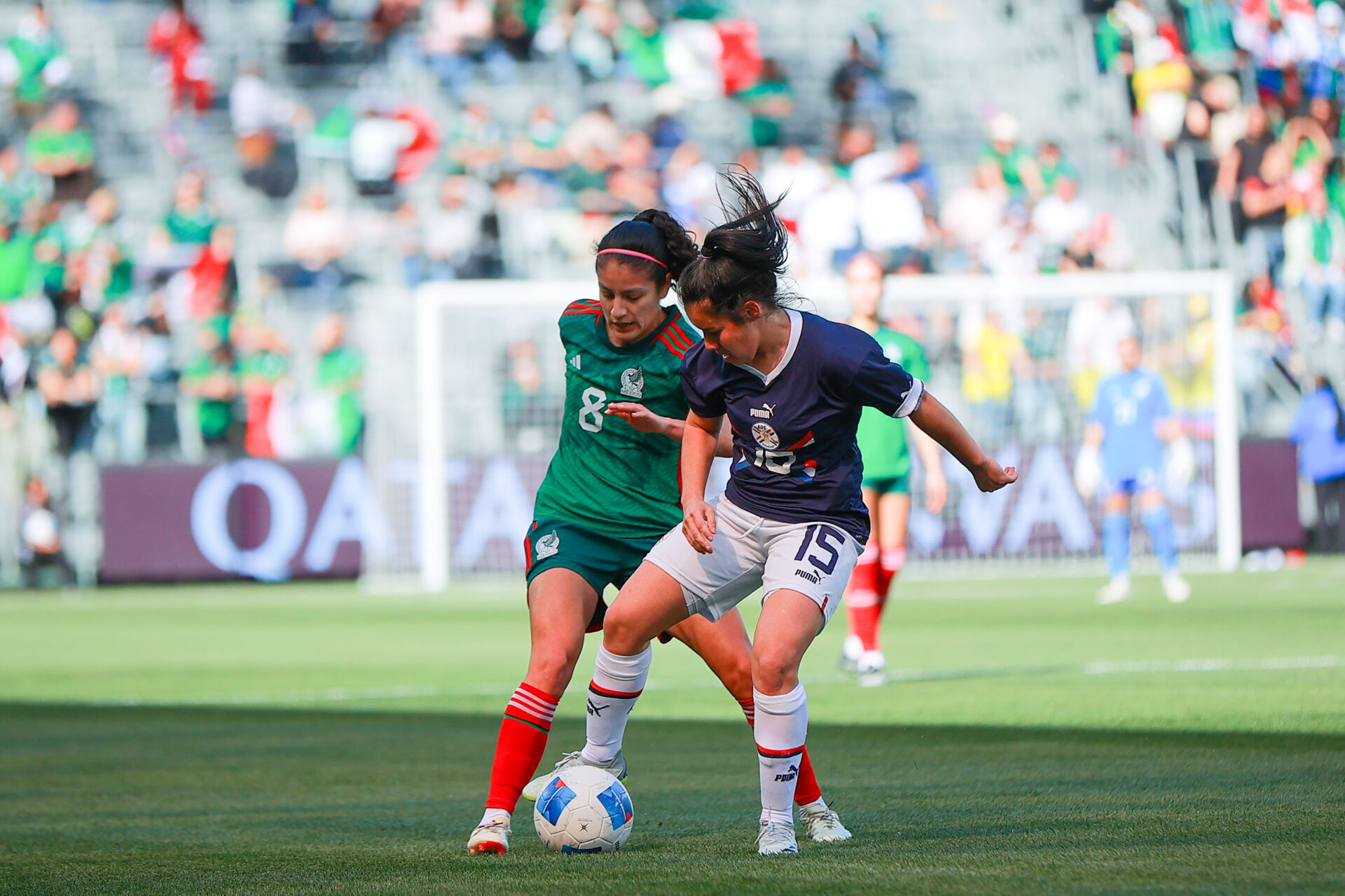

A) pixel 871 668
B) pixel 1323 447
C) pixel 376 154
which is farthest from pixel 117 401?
pixel 1323 447

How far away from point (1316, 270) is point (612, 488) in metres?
17.5

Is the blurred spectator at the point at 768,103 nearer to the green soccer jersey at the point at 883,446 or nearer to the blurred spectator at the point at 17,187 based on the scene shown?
the blurred spectator at the point at 17,187

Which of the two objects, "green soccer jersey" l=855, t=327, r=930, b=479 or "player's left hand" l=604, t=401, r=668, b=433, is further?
"green soccer jersey" l=855, t=327, r=930, b=479

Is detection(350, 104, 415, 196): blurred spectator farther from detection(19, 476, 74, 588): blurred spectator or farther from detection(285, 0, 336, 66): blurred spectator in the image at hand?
detection(19, 476, 74, 588): blurred spectator

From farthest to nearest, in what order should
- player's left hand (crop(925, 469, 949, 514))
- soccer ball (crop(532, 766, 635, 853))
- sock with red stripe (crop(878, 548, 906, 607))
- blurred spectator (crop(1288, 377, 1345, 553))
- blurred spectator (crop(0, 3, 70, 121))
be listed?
blurred spectator (crop(0, 3, 70, 121)) → blurred spectator (crop(1288, 377, 1345, 553)) → player's left hand (crop(925, 469, 949, 514)) → sock with red stripe (crop(878, 548, 906, 607)) → soccer ball (crop(532, 766, 635, 853))

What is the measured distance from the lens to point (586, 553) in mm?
5254

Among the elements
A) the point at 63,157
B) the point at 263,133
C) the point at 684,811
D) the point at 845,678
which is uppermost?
the point at 263,133

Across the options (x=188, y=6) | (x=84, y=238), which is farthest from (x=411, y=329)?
(x=188, y=6)

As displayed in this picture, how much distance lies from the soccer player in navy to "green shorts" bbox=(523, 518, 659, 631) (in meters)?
0.24

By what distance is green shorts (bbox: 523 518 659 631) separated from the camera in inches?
206

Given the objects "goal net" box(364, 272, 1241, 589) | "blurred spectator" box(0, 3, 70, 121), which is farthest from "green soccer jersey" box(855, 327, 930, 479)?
"blurred spectator" box(0, 3, 70, 121)

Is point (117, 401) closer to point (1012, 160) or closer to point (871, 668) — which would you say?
point (1012, 160)

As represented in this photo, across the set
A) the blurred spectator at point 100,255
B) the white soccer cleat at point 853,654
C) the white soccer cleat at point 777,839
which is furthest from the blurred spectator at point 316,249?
the white soccer cleat at point 777,839

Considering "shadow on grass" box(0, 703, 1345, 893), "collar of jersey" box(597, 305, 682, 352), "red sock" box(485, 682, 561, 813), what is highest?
"collar of jersey" box(597, 305, 682, 352)
